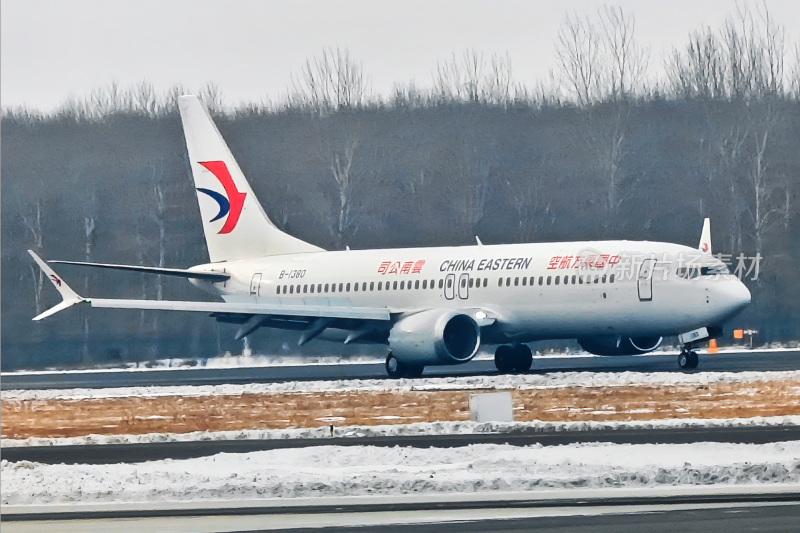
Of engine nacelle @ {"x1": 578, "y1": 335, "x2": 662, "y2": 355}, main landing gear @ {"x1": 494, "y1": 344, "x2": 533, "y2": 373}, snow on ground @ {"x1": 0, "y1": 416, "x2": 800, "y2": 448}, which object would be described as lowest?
snow on ground @ {"x1": 0, "y1": 416, "x2": 800, "y2": 448}

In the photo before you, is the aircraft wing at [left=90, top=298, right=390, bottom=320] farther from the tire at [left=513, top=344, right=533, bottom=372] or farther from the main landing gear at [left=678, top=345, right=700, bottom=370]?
the main landing gear at [left=678, top=345, right=700, bottom=370]

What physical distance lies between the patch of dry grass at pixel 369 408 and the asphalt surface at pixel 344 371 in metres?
7.67

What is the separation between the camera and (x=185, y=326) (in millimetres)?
58469

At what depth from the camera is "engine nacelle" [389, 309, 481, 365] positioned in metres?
36.2

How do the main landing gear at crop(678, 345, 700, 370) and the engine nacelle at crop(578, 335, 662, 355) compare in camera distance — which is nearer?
the main landing gear at crop(678, 345, 700, 370)

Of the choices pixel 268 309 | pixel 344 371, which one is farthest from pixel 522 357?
pixel 268 309

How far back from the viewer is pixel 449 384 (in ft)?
108

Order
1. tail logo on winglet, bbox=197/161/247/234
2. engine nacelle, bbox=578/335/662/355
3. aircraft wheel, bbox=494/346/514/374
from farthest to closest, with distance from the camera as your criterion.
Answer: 1. tail logo on winglet, bbox=197/161/247/234
2. aircraft wheel, bbox=494/346/514/374
3. engine nacelle, bbox=578/335/662/355

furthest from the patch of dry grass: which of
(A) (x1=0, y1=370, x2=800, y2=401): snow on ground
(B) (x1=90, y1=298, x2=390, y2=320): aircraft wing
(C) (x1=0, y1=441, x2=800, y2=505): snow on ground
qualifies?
Answer: (B) (x1=90, y1=298, x2=390, y2=320): aircraft wing

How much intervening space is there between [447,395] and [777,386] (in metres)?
7.15

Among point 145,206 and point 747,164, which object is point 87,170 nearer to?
point 145,206

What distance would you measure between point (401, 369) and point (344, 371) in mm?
5879

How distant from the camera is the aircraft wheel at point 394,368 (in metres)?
37.6

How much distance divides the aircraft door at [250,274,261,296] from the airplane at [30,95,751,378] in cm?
5
